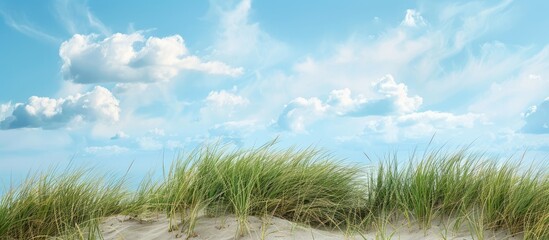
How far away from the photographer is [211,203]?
5070 millimetres

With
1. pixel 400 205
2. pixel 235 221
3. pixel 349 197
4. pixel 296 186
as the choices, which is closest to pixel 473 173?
pixel 400 205

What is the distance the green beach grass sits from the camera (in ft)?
15.9

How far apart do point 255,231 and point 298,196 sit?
24.3 inches

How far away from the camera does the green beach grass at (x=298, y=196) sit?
15.9ft

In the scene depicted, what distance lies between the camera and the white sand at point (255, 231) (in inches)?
184

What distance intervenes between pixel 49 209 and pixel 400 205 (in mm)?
2897

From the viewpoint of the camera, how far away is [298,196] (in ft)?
17.0

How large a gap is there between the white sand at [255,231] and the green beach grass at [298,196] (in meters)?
0.07

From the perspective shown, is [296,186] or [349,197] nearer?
[296,186]

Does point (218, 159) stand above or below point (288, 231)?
above

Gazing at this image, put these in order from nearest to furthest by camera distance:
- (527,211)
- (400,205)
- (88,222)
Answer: (527,211) → (88,222) → (400,205)

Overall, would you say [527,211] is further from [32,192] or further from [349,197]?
[32,192]

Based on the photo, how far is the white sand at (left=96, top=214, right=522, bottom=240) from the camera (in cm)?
468

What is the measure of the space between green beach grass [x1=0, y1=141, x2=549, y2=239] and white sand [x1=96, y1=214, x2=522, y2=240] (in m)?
0.07
